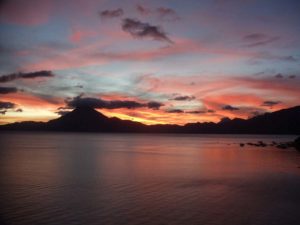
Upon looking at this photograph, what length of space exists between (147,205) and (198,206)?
14.1 feet

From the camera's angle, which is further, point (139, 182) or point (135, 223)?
point (139, 182)

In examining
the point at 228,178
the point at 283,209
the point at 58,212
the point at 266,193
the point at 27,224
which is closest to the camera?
the point at 27,224

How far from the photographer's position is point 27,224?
2336cm

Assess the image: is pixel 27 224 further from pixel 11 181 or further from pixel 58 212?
pixel 11 181

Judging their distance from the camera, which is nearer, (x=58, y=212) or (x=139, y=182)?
(x=58, y=212)

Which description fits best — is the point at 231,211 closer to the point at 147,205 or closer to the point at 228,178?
the point at 147,205

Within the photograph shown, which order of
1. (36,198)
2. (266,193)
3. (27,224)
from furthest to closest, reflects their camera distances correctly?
(266,193) < (36,198) < (27,224)

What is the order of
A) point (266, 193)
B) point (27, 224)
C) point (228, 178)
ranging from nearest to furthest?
point (27, 224) → point (266, 193) → point (228, 178)

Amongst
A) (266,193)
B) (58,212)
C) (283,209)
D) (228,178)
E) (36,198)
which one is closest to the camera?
(58,212)

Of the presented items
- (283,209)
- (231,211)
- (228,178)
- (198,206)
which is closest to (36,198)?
(198,206)

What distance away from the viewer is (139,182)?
4409 cm

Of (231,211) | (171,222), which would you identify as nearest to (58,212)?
(171,222)

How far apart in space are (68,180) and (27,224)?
21.6 meters

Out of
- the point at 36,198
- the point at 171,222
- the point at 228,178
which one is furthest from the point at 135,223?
the point at 228,178
